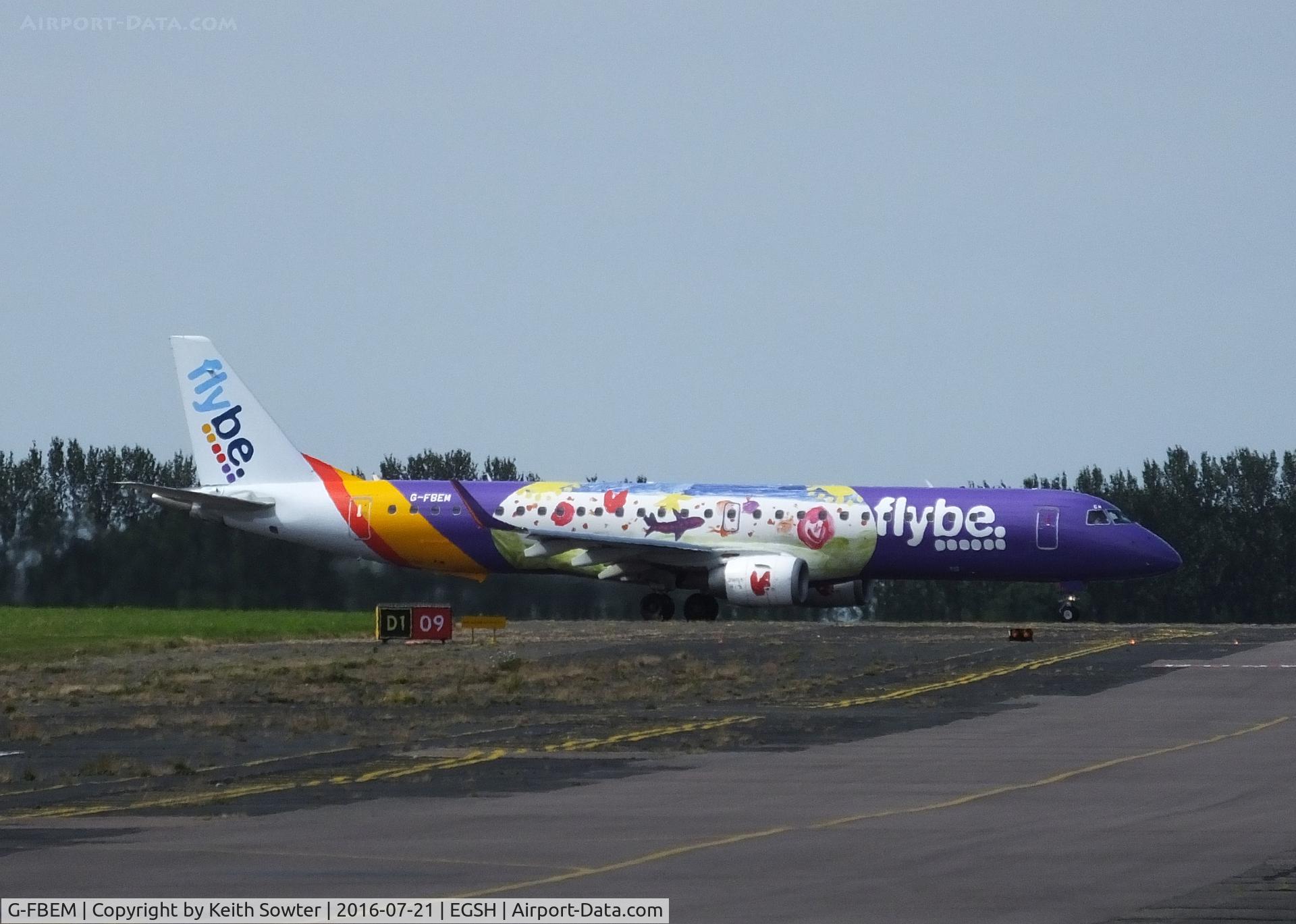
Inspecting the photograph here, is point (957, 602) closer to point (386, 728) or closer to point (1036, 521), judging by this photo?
point (1036, 521)

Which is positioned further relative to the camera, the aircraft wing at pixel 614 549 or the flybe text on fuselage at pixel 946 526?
the aircraft wing at pixel 614 549

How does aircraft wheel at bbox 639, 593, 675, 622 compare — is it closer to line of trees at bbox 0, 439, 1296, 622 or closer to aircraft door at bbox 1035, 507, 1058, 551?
line of trees at bbox 0, 439, 1296, 622

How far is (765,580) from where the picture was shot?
167 feet

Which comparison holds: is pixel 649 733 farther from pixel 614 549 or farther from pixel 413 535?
pixel 413 535

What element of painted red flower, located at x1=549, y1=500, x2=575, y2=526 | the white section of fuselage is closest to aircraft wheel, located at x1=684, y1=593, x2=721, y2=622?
painted red flower, located at x1=549, y1=500, x2=575, y2=526

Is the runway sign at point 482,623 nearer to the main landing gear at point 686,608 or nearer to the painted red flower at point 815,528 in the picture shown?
the main landing gear at point 686,608

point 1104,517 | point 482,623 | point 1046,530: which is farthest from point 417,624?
point 1104,517

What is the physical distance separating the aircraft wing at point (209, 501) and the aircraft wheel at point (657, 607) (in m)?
10.5

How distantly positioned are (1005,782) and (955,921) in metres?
7.13

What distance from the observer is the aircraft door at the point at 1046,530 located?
2016 inches

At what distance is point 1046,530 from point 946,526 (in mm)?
2414

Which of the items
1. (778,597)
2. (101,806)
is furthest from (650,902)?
(778,597)

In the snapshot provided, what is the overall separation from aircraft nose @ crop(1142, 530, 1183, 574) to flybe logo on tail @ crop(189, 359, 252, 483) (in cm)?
2417

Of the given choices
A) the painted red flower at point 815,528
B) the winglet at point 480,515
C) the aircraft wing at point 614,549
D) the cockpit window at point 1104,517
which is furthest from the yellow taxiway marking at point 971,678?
the winglet at point 480,515
